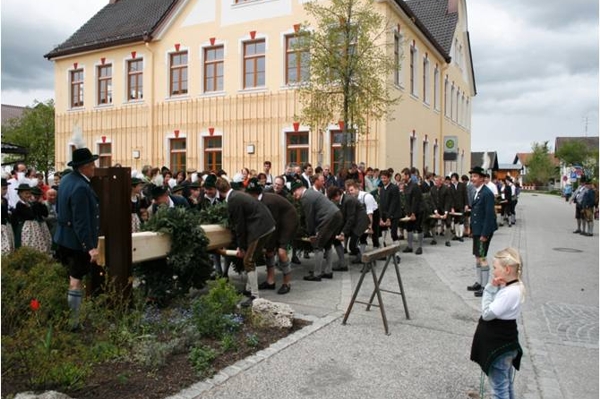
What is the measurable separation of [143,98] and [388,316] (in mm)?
21638

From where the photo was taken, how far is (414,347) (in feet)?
19.6

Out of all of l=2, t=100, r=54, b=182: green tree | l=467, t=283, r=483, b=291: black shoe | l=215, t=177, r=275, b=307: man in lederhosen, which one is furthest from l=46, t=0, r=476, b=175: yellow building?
l=2, t=100, r=54, b=182: green tree

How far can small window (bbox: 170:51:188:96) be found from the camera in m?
25.0

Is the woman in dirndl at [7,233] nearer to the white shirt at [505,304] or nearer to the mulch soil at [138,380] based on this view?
the mulch soil at [138,380]

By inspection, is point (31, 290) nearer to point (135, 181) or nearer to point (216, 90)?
point (135, 181)

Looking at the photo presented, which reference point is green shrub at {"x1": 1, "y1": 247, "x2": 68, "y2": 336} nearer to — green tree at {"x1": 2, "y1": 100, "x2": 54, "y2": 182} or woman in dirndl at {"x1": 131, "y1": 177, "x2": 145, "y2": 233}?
woman in dirndl at {"x1": 131, "y1": 177, "x2": 145, "y2": 233}

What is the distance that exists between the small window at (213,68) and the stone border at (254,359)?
61.5 feet

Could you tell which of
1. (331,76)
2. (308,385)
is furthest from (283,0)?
(308,385)

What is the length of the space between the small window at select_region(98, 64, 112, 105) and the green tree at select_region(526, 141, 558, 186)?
8042 cm

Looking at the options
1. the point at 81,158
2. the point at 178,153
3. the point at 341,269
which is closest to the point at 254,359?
the point at 81,158

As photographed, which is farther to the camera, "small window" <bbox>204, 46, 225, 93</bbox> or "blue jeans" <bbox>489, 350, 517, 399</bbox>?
"small window" <bbox>204, 46, 225, 93</bbox>

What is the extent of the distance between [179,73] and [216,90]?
7.94 feet

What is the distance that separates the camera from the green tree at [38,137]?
156 ft

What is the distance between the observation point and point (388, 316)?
23.8ft
